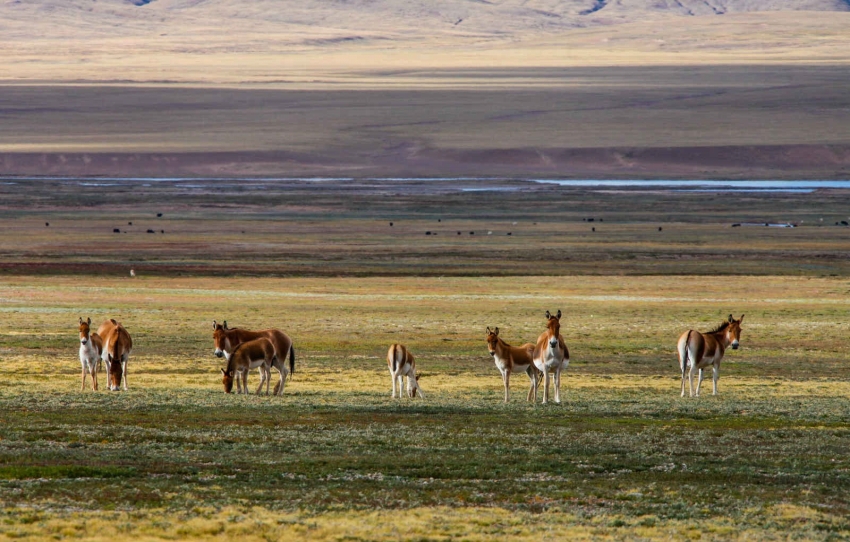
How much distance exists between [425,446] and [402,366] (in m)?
4.82

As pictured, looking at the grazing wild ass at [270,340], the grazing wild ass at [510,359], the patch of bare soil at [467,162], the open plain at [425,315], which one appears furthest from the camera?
the patch of bare soil at [467,162]

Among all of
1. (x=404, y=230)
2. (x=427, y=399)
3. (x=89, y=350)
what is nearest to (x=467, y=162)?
(x=404, y=230)

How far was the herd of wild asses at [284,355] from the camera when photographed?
756 inches

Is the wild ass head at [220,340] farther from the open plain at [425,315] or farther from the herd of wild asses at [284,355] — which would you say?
the open plain at [425,315]

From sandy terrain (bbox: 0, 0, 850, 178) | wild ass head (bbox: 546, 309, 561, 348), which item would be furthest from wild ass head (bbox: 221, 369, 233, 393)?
sandy terrain (bbox: 0, 0, 850, 178)

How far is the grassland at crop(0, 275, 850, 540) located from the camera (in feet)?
36.4

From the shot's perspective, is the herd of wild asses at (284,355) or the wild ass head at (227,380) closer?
the herd of wild asses at (284,355)

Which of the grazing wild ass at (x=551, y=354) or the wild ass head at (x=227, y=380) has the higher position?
the grazing wild ass at (x=551, y=354)

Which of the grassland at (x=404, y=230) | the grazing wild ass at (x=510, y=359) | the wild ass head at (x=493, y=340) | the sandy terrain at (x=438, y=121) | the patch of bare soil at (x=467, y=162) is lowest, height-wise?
the grazing wild ass at (x=510, y=359)

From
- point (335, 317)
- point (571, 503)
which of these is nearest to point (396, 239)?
point (335, 317)

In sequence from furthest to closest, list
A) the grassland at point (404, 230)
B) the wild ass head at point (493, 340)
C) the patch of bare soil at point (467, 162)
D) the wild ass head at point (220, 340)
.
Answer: the patch of bare soil at point (467, 162), the grassland at point (404, 230), the wild ass head at point (220, 340), the wild ass head at point (493, 340)

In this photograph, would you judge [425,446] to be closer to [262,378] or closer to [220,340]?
[220,340]

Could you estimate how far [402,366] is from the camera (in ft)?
64.2

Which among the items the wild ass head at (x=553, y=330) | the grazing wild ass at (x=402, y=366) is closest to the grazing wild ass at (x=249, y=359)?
the grazing wild ass at (x=402, y=366)
